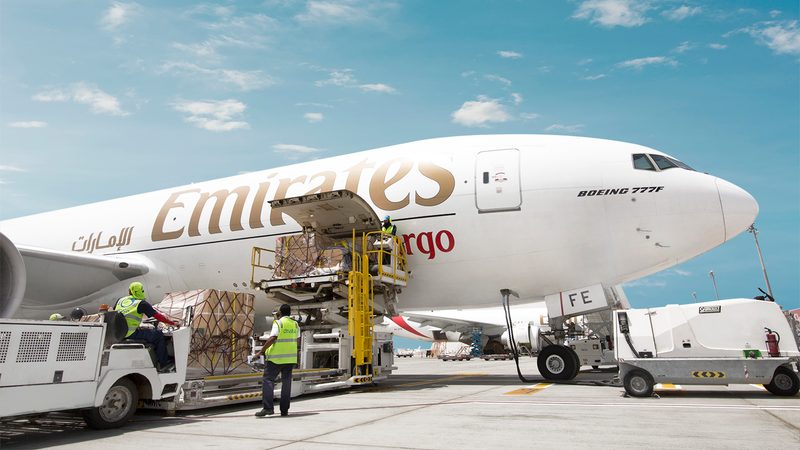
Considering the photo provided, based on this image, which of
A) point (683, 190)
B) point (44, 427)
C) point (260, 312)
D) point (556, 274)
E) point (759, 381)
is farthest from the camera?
point (260, 312)

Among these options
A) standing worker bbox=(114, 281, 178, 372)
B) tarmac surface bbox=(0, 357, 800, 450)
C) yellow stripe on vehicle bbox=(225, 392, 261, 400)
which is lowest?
tarmac surface bbox=(0, 357, 800, 450)

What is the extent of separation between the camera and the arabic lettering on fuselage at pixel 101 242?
17188 millimetres

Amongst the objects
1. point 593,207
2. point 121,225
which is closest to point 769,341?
point 593,207

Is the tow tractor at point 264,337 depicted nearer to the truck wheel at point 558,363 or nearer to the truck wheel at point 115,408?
the truck wheel at point 115,408

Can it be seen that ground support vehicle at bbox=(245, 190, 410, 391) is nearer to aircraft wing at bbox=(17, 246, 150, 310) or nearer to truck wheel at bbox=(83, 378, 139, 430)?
truck wheel at bbox=(83, 378, 139, 430)

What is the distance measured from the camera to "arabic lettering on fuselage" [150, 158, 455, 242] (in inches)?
515

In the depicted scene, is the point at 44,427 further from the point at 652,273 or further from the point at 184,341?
the point at 652,273

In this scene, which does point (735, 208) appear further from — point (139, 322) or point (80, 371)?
point (80, 371)

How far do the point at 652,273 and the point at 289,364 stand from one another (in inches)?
347

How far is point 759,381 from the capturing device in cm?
931

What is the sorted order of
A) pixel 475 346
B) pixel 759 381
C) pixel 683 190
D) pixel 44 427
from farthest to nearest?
1. pixel 475 346
2. pixel 683 190
3. pixel 759 381
4. pixel 44 427

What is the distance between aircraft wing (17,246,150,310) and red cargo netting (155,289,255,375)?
675 centimetres

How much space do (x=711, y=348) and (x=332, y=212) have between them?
327 inches

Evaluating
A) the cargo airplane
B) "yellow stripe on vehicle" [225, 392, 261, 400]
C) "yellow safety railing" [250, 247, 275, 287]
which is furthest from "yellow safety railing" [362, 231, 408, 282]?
"yellow stripe on vehicle" [225, 392, 261, 400]
